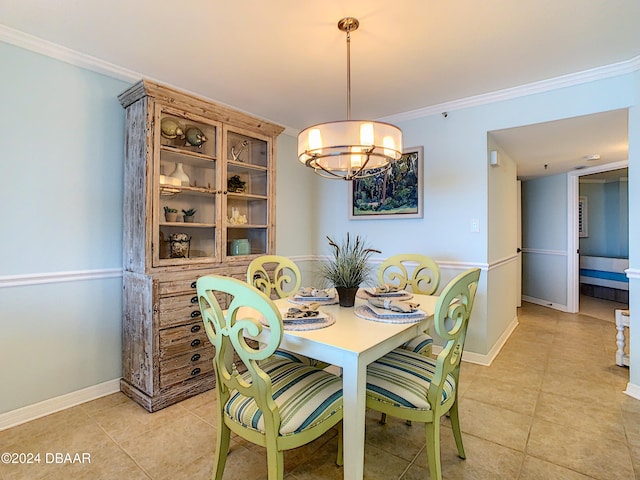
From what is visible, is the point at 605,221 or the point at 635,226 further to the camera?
the point at 605,221

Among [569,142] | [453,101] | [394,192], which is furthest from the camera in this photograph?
[394,192]

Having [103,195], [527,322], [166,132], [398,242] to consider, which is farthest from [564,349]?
[103,195]

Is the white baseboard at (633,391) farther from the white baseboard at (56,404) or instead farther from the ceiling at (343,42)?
the white baseboard at (56,404)

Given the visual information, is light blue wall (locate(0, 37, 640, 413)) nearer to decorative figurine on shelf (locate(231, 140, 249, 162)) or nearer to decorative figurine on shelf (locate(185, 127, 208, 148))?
decorative figurine on shelf (locate(185, 127, 208, 148))

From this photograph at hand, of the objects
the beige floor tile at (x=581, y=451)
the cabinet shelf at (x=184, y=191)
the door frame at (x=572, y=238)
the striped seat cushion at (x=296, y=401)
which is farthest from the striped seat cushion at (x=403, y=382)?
the door frame at (x=572, y=238)

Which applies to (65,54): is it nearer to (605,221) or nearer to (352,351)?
(352,351)

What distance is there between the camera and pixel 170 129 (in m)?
2.36

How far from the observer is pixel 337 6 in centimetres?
177

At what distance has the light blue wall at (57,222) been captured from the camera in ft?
6.57

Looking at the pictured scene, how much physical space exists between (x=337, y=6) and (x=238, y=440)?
2.44 meters

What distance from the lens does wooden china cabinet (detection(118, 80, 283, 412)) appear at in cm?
220

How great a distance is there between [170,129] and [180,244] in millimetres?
829

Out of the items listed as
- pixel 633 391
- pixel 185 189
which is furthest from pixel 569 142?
pixel 185 189

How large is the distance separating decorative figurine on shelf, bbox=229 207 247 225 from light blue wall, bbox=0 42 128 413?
812mm
